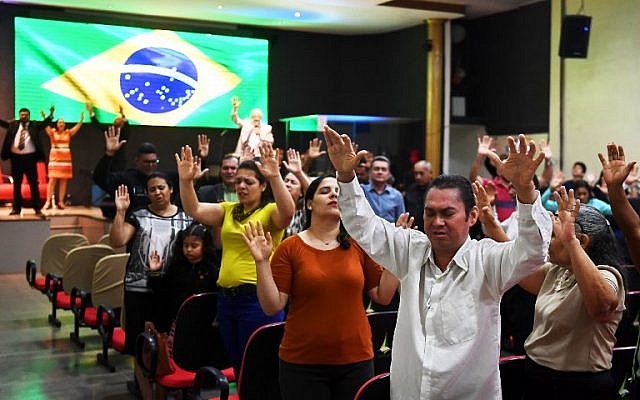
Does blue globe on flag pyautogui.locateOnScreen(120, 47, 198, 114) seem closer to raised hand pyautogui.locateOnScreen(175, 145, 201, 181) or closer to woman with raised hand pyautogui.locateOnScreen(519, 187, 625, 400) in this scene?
raised hand pyautogui.locateOnScreen(175, 145, 201, 181)

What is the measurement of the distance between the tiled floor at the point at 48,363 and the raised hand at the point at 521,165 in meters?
3.49

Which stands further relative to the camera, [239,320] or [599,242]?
[239,320]

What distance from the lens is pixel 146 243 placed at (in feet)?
14.4

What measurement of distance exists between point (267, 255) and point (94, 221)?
878 cm

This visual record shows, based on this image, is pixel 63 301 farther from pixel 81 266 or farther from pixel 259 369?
pixel 259 369

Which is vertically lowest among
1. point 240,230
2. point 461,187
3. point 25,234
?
point 25,234

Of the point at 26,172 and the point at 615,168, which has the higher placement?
the point at 615,168

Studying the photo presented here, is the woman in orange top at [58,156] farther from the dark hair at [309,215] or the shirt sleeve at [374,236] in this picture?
the shirt sleeve at [374,236]

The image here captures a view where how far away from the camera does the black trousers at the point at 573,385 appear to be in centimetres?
246

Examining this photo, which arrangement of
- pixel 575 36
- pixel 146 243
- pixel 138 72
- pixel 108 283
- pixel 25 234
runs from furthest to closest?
pixel 138 72 < pixel 25 234 < pixel 575 36 < pixel 108 283 < pixel 146 243

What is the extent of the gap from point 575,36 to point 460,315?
27.6 feet

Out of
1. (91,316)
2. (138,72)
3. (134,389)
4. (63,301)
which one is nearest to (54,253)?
(63,301)

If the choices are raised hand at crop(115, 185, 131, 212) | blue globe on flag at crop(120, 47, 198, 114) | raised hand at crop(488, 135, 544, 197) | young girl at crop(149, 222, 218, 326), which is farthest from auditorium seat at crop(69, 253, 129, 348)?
blue globe on flag at crop(120, 47, 198, 114)

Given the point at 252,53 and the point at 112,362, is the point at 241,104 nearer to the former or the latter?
the point at 252,53
